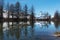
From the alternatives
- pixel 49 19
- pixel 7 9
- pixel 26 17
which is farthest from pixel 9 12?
pixel 49 19

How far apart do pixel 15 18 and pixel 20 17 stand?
375cm

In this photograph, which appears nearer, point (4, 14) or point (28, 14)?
point (4, 14)

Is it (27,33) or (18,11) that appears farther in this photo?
(18,11)

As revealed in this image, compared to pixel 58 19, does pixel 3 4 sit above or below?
above

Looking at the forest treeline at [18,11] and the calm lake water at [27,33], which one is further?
the forest treeline at [18,11]

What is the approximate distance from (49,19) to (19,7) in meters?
24.5

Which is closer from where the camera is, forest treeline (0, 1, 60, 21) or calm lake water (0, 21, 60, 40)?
calm lake water (0, 21, 60, 40)

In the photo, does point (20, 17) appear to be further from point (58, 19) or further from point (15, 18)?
point (58, 19)

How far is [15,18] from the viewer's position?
100 m

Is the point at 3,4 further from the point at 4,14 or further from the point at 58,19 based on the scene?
the point at 58,19

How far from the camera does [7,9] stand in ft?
343

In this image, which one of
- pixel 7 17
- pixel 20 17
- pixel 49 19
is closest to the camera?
pixel 7 17

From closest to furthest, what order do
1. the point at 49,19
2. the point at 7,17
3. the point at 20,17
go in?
the point at 7,17
the point at 20,17
the point at 49,19

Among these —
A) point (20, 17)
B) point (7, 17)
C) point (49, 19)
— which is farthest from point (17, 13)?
point (49, 19)
